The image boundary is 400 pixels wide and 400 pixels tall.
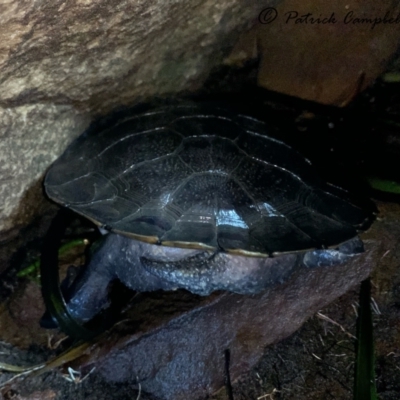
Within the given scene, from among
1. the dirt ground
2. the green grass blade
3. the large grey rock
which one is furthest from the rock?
the green grass blade

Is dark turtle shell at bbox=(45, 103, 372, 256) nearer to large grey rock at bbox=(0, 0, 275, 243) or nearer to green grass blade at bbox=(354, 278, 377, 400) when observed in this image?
large grey rock at bbox=(0, 0, 275, 243)

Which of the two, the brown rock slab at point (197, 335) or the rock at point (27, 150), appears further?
the brown rock slab at point (197, 335)

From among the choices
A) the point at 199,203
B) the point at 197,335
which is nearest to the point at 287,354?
the point at 197,335

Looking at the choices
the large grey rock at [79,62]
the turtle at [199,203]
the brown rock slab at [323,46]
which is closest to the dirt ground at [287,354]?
the turtle at [199,203]

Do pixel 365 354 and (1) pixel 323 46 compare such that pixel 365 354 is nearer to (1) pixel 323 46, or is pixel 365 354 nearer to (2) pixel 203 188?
(2) pixel 203 188

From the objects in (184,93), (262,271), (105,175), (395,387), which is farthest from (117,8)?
(395,387)

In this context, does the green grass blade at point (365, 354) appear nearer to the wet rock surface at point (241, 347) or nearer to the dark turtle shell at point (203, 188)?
the wet rock surface at point (241, 347)
